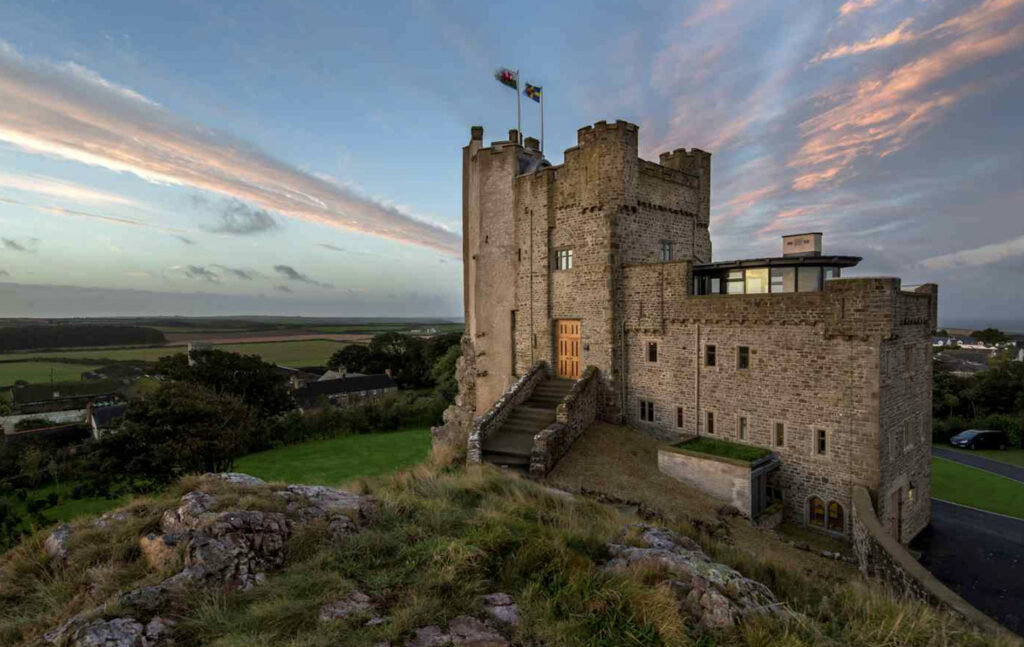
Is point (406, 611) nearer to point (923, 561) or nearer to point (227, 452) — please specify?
point (923, 561)

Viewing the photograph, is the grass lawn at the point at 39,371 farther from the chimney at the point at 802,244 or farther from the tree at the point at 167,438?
the chimney at the point at 802,244

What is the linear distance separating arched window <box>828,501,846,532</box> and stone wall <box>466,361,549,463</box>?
11516mm

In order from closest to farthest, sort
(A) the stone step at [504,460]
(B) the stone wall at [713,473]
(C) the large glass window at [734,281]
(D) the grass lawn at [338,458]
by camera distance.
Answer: (B) the stone wall at [713,473]
(A) the stone step at [504,460]
(C) the large glass window at [734,281]
(D) the grass lawn at [338,458]

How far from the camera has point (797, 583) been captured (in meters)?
9.16

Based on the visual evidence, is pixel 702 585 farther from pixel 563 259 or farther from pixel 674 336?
pixel 563 259

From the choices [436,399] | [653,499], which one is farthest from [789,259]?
[436,399]

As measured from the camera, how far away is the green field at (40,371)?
2961 inches

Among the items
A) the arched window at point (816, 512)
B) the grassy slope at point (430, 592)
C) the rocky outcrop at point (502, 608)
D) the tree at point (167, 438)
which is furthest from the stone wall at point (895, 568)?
the tree at point (167, 438)

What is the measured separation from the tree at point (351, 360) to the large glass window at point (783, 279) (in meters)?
75.6

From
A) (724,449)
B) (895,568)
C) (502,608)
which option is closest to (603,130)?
(724,449)

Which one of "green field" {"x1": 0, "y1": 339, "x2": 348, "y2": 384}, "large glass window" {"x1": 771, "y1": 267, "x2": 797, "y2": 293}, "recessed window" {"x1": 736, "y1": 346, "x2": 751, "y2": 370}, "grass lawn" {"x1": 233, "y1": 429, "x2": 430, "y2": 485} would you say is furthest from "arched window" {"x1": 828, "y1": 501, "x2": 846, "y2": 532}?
"green field" {"x1": 0, "y1": 339, "x2": 348, "y2": 384}

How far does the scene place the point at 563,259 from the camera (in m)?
21.8

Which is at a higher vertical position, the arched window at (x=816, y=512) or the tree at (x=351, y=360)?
the arched window at (x=816, y=512)

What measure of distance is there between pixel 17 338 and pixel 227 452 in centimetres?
11982
